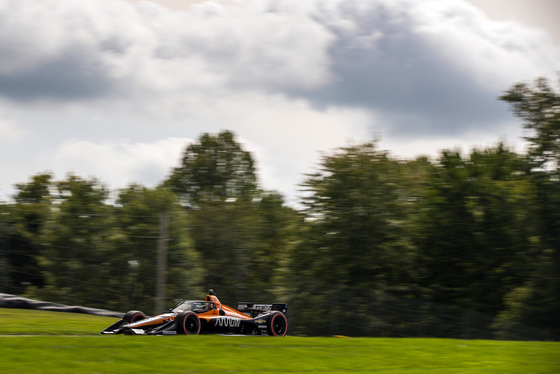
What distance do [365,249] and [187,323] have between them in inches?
828

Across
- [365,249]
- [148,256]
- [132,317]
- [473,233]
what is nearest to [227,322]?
[132,317]

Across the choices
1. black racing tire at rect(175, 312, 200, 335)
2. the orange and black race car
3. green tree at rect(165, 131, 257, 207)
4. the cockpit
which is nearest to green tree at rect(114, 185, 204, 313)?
green tree at rect(165, 131, 257, 207)

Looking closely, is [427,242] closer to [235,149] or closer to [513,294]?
[513,294]

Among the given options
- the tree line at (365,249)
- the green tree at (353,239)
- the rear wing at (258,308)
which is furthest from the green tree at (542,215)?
the rear wing at (258,308)

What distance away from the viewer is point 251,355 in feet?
45.9

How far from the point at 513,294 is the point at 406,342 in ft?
60.5

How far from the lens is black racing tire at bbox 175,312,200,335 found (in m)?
18.2

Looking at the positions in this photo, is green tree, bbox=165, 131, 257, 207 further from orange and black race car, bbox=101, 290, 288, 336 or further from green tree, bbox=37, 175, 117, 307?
orange and black race car, bbox=101, 290, 288, 336

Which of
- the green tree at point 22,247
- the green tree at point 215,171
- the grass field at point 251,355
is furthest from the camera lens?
the green tree at point 215,171

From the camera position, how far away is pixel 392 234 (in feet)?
124

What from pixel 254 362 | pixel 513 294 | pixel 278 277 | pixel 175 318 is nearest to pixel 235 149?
pixel 278 277

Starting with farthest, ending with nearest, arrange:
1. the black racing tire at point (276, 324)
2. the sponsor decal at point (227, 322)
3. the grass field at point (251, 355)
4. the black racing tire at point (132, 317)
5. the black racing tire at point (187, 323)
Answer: the black racing tire at point (276, 324), the sponsor decal at point (227, 322), the black racing tire at point (132, 317), the black racing tire at point (187, 323), the grass field at point (251, 355)

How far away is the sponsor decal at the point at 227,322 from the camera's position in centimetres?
1975

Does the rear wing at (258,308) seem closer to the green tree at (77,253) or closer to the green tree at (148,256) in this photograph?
the green tree at (148,256)
